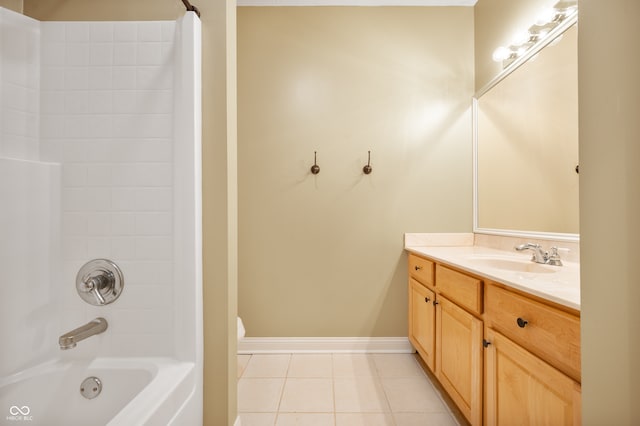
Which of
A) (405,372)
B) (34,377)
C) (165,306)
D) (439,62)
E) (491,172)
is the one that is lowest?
(405,372)

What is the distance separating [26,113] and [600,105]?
1.83 meters

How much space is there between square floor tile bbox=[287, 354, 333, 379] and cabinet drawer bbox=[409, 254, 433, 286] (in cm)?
90

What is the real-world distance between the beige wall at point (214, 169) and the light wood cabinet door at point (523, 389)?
43.0 inches

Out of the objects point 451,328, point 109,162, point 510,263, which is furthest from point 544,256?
point 109,162

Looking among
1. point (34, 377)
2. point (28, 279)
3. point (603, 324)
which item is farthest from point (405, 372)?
point (28, 279)

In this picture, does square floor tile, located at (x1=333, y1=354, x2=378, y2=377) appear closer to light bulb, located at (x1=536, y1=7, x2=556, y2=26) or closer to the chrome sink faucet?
the chrome sink faucet

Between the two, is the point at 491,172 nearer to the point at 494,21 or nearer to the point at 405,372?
the point at 494,21

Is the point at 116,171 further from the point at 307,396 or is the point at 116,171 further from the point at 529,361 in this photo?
the point at 529,361

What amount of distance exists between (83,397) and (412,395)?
164cm

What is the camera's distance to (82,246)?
1.21m

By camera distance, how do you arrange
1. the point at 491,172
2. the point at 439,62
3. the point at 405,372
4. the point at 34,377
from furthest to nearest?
1. the point at 439,62
2. the point at 491,172
3. the point at 405,372
4. the point at 34,377

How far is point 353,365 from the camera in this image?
6.79ft

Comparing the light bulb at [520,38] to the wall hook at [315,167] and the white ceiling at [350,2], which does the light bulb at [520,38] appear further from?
the wall hook at [315,167]

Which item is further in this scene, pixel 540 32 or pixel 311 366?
pixel 311 366
